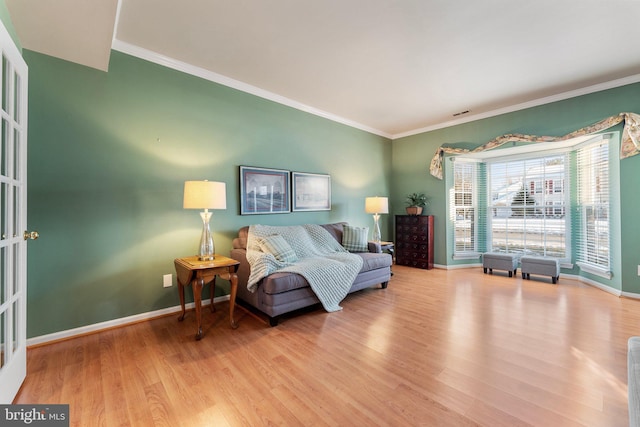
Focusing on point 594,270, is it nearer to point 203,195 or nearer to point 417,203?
point 417,203

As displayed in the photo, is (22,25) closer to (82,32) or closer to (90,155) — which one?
(82,32)

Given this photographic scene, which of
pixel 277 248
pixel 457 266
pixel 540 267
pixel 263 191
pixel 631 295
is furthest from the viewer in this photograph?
pixel 457 266

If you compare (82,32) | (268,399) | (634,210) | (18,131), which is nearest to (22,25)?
(82,32)

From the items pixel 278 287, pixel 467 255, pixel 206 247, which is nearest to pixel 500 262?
pixel 467 255

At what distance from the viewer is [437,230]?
503cm

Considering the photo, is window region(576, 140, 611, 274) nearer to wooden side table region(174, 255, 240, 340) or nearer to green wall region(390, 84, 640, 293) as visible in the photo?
green wall region(390, 84, 640, 293)

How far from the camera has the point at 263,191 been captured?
11.7ft

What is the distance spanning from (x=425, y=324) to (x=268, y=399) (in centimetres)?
164

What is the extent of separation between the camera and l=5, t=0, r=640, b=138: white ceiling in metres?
2.07

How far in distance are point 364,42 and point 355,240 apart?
2.47m

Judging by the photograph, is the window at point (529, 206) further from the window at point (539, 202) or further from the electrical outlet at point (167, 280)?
the electrical outlet at point (167, 280)

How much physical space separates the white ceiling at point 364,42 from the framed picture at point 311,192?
1.15 meters

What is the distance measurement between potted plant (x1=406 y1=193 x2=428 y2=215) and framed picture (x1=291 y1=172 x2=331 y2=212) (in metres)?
1.73

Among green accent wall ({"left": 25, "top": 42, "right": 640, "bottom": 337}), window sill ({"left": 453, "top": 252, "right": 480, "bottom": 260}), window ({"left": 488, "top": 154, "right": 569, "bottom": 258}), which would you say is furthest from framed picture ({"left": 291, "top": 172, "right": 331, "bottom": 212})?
window ({"left": 488, "top": 154, "right": 569, "bottom": 258})
